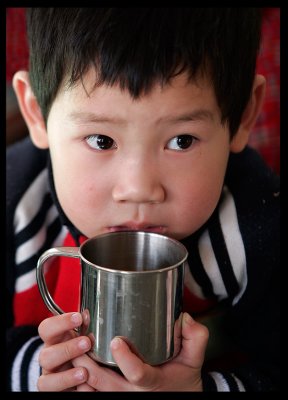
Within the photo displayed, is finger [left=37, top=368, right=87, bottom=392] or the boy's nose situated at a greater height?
the boy's nose

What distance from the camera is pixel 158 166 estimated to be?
0.63 meters

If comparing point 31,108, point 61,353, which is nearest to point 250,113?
point 31,108

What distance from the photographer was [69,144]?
0.68 metres

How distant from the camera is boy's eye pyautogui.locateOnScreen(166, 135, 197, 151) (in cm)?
64

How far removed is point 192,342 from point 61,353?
153mm

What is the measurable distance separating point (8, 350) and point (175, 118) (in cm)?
43

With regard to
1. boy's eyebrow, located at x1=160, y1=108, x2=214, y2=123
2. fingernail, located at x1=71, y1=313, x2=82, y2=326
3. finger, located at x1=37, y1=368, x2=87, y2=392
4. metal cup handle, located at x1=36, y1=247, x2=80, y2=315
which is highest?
boy's eyebrow, located at x1=160, y1=108, x2=214, y2=123

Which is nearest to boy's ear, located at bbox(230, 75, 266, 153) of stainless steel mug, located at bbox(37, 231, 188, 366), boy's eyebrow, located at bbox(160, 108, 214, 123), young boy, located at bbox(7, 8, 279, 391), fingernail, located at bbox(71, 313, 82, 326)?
young boy, located at bbox(7, 8, 279, 391)

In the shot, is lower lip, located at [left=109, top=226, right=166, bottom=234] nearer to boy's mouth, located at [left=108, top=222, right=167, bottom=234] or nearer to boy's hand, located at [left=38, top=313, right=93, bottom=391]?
boy's mouth, located at [left=108, top=222, right=167, bottom=234]

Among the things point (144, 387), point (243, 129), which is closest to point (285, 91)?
point (243, 129)

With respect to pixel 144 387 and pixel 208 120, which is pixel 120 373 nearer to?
pixel 144 387

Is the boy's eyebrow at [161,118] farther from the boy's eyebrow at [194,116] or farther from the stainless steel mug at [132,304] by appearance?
the stainless steel mug at [132,304]

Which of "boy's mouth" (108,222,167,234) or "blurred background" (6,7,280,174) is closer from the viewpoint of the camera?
"boy's mouth" (108,222,167,234)

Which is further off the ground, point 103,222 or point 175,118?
point 175,118
